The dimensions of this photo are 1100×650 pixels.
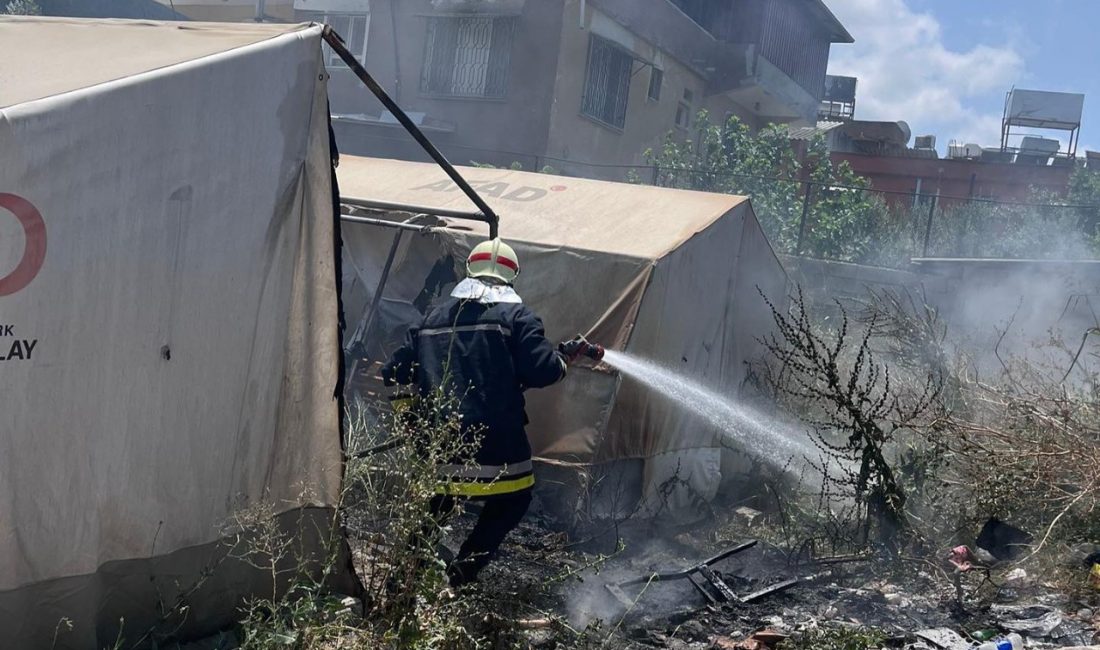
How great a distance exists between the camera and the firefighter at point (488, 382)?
4652 mm

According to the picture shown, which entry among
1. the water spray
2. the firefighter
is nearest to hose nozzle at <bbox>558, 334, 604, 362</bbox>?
the firefighter

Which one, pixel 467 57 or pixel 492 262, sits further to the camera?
pixel 467 57

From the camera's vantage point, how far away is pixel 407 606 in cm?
397

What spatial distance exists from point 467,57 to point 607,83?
8.23 ft

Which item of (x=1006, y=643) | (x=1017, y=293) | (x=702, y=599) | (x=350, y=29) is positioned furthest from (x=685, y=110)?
(x=1006, y=643)

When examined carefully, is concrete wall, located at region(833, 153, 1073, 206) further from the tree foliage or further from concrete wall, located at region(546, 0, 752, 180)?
the tree foliage

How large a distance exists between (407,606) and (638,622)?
1595 mm

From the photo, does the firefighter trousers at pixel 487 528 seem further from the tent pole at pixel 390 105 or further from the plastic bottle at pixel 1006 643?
the plastic bottle at pixel 1006 643

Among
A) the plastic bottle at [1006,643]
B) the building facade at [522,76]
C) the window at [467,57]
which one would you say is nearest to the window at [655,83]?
the building facade at [522,76]

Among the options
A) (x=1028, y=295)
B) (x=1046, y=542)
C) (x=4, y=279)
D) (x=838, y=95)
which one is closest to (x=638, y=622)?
(x=1046, y=542)

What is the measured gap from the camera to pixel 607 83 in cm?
1788

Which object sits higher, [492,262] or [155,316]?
[492,262]

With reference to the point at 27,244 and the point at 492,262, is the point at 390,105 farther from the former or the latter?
the point at 27,244

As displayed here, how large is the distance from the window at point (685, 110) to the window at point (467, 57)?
5.13 meters
